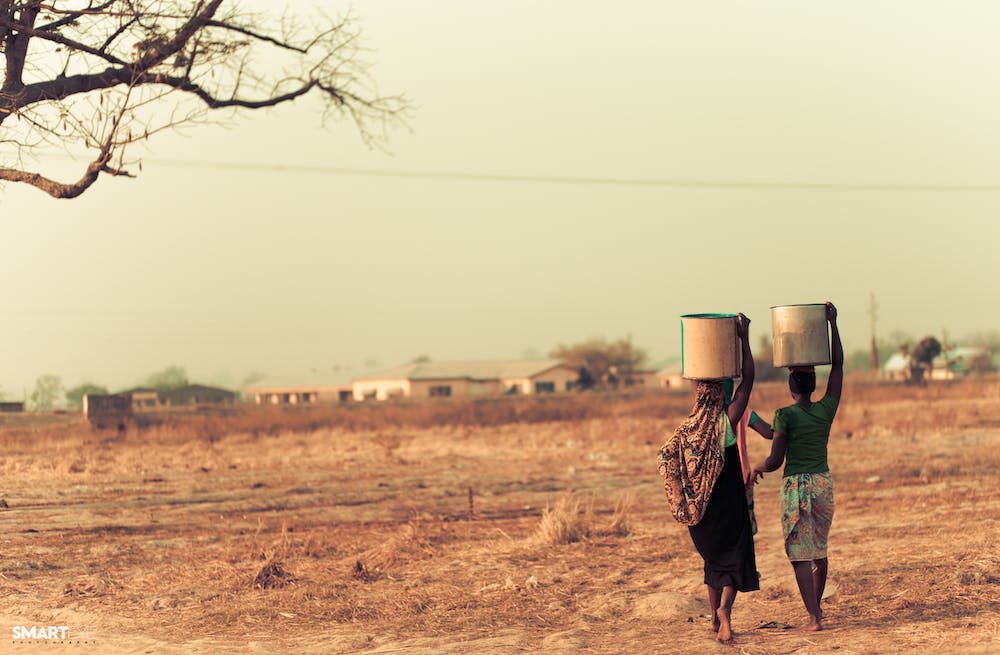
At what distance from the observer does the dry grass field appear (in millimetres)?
7145

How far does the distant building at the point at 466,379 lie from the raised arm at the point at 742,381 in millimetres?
81982

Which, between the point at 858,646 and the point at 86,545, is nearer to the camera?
the point at 858,646

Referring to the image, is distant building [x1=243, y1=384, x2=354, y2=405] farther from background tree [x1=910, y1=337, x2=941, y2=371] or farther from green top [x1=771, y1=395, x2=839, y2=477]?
green top [x1=771, y1=395, x2=839, y2=477]

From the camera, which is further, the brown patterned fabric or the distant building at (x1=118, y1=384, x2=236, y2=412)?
the distant building at (x1=118, y1=384, x2=236, y2=412)

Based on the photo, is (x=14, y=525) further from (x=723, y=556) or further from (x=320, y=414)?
(x=320, y=414)

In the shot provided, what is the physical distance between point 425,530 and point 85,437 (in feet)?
62.9

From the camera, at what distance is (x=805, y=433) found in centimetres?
647

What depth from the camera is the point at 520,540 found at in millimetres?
10930

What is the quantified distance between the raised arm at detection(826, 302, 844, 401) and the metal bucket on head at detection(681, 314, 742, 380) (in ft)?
2.36

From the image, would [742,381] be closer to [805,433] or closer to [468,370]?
[805,433]

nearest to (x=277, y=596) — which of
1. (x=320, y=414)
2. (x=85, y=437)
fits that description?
(x=85, y=437)

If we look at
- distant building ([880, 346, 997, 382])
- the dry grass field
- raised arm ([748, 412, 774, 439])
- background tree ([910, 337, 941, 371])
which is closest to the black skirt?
A: raised arm ([748, 412, 774, 439])

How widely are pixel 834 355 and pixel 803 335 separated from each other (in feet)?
1.25

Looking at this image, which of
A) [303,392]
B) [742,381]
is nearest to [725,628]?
[742,381]
